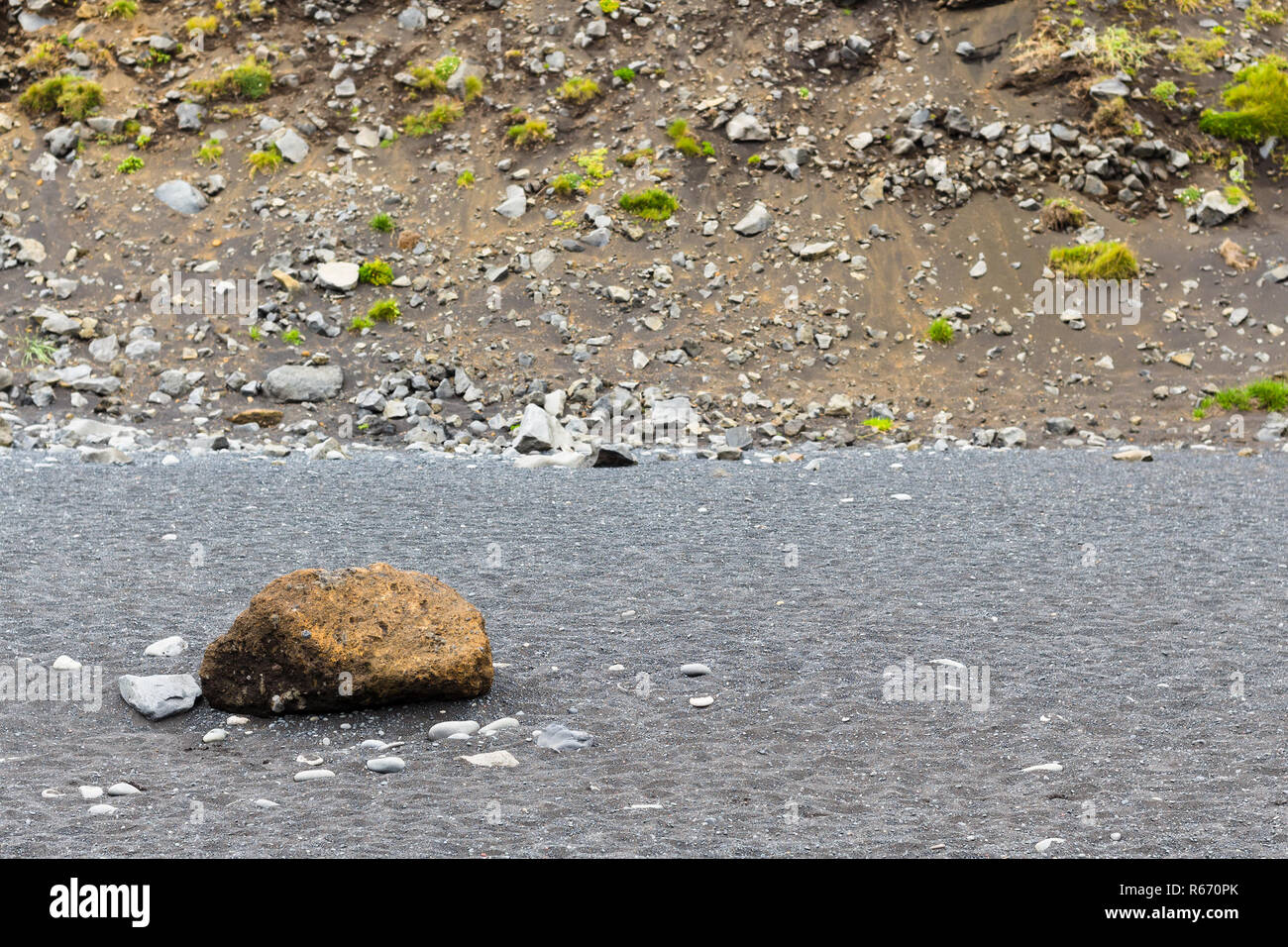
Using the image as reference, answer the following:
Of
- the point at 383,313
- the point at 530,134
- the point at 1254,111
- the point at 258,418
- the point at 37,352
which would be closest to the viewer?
the point at 258,418

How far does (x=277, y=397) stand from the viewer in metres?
17.3

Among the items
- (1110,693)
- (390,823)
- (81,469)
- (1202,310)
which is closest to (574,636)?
(390,823)

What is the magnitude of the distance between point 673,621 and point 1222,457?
10.4 meters

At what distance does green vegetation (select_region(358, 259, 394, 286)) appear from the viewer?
63.5 feet

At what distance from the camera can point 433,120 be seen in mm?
22000

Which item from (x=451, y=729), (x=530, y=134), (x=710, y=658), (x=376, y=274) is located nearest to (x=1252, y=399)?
(x=530, y=134)

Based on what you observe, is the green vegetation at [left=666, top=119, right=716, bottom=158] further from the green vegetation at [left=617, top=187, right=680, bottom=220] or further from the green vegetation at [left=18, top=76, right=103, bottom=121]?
the green vegetation at [left=18, top=76, right=103, bottom=121]

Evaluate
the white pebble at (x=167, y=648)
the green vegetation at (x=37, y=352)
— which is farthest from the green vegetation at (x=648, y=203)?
the white pebble at (x=167, y=648)

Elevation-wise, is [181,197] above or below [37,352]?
above

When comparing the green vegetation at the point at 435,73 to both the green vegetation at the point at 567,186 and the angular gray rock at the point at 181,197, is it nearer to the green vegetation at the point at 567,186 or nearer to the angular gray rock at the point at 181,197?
the green vegetation at the point at 567,186

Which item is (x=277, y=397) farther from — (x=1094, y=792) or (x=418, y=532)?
(x=1094, y=792)

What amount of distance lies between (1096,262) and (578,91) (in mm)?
10908

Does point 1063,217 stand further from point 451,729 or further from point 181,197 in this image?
point 451,729

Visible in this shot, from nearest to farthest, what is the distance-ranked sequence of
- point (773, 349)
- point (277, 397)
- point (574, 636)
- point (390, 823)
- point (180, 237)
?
1. point (390, 823)
2. point (574, 636)
3. point (277, 397)
4. point (773, 349)
5. point (180, 237)
